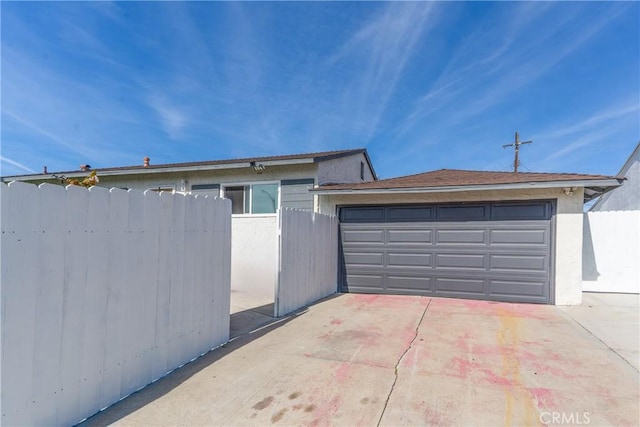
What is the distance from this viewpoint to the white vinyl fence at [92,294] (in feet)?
6.84

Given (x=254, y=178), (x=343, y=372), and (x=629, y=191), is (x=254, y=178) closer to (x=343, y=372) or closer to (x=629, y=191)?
(x=343, y=372)

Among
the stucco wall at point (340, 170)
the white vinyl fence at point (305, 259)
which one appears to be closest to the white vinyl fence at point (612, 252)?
the stucco wall at point (340, 170)

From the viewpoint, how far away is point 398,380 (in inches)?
130

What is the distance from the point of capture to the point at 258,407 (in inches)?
109

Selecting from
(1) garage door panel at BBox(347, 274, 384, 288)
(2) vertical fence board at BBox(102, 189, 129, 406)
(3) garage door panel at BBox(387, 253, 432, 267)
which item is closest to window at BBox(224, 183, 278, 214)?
(1) garage door panel at BBox(347, 274, 384, 288)

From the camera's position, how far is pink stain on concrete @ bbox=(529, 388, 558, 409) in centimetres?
283

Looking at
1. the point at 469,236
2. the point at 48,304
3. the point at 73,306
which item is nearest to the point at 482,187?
the point at 469,236

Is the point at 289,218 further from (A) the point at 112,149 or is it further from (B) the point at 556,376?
(A) the point at 112,149

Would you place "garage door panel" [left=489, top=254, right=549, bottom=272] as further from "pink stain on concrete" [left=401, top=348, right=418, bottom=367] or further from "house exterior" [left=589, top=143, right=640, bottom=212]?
"house exterior" [left=589, top=143, right=640, bottom=212]

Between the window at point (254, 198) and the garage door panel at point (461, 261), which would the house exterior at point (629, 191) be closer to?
the garage door panel at point (461, 261)

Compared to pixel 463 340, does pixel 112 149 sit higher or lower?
higher

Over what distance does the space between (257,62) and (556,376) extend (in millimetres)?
11462

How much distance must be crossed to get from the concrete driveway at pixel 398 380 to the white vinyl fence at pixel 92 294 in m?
0.31

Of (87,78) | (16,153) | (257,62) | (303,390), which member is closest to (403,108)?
(257,62)
